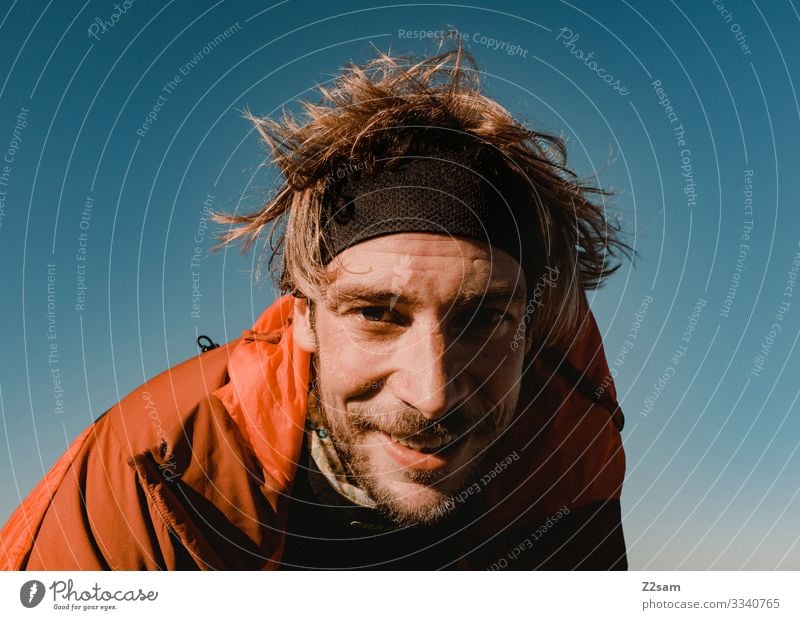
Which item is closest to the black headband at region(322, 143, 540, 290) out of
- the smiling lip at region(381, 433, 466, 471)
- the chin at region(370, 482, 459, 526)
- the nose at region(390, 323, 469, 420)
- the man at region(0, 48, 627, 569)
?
the man at region(0, 48, 627, 569)

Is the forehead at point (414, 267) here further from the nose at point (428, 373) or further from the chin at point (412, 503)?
the chin at point (412, 503)

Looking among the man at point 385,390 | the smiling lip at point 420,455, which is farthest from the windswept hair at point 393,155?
the smiling lip at point 420,455

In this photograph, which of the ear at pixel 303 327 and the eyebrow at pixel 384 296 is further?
the ear at pixel 303 327

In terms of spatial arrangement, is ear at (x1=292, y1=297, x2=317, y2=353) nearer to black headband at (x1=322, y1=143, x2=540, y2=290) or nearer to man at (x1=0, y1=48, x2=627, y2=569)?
man at (x1=0, y1=48, x2=627, y2=569)

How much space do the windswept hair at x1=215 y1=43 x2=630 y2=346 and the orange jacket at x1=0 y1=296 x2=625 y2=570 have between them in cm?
21

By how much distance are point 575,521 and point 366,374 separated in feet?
2.60

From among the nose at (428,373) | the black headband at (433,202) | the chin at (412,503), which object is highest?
the black headband at (433,202)

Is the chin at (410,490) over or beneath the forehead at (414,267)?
beneath

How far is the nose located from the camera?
80.5 inches

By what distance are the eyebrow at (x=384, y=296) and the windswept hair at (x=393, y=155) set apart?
0.05 m

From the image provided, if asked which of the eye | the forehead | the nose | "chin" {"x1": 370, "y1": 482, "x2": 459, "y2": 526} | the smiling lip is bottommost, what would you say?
"chin" {"x1": 370, "y1": 482, "x2": 459, "y2": 526}

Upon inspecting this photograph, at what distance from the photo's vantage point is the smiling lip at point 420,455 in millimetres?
2131

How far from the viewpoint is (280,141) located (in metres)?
2.21
